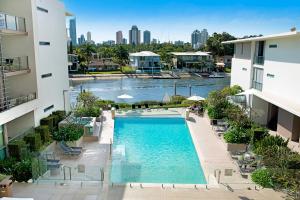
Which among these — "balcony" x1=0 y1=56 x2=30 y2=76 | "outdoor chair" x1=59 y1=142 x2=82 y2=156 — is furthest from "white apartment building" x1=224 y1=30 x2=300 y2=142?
"balcony" x1=0 y1=56 x2=30 y2=76

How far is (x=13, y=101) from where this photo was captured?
1805 centimetres

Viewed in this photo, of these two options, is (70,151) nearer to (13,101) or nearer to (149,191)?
(13,101)

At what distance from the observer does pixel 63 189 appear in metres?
13.3

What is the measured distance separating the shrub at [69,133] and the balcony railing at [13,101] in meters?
2.94

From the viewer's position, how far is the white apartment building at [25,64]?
686 inches

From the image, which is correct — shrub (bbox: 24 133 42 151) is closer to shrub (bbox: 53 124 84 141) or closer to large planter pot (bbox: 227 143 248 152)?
shrub (bbox: 53 124 84 141)

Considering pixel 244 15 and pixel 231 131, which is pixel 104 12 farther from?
pixel 231 131

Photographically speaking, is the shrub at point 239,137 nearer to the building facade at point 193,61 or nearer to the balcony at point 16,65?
the balcony at point 16,65

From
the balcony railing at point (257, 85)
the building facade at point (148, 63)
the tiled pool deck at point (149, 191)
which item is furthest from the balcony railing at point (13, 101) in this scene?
the building facade at point (148, 63)

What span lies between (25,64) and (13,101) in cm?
306

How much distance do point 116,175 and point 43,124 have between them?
838cm

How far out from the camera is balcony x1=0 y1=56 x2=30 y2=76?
18.0 meters

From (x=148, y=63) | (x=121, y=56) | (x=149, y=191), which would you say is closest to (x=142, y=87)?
(x=148, y=63)

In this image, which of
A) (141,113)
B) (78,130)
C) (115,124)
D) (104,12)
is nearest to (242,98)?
(141,113)
